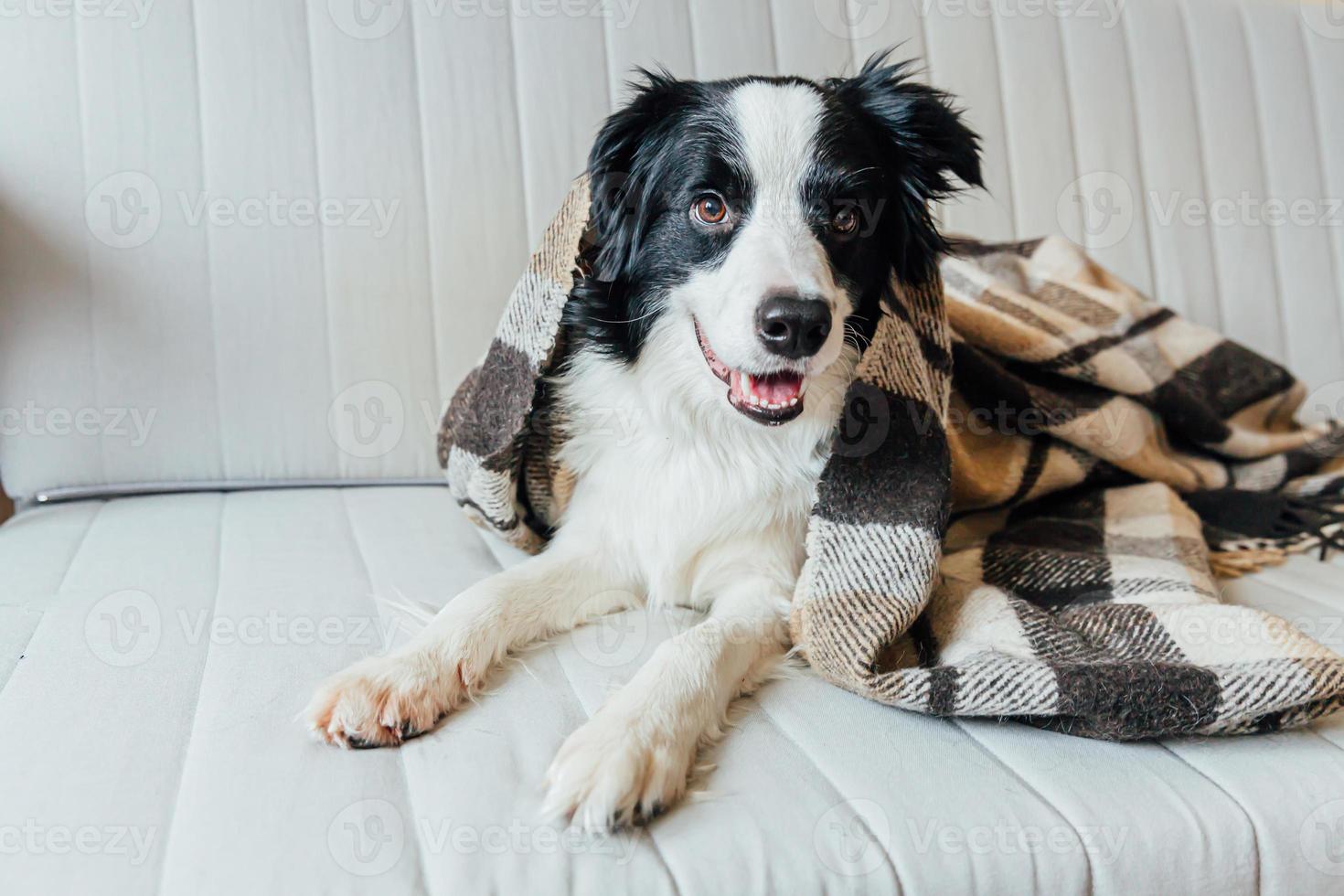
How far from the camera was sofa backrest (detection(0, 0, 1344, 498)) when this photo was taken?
194 cm

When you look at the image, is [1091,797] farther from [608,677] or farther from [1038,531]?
[1038,531]

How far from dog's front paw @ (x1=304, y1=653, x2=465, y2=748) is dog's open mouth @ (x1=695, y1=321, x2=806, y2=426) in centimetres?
50

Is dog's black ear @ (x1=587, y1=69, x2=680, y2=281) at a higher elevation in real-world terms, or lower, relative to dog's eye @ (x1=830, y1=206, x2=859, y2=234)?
higher

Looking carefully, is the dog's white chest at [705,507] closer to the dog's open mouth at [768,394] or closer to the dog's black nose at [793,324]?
the dog's open mouth at [768,394]

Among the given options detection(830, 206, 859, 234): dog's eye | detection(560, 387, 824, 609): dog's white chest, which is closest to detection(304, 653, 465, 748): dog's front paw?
detection(560, 387, 824, 609): dog's white chest

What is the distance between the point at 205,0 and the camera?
6.49 feet

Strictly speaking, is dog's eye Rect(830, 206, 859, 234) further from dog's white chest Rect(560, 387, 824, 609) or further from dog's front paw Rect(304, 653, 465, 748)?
dog's front paw Rect(304, 653, 465, 748)

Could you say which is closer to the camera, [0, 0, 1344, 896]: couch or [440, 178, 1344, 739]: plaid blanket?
[0, 0, 1344, 896]: couch

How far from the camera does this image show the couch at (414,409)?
0.95 metres

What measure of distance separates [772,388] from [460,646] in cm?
51

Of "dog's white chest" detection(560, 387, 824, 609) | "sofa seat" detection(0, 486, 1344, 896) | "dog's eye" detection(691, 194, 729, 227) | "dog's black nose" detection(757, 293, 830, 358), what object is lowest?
"sofa seat" detection(0, 486, 1344, 896)

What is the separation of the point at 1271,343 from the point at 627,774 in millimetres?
2122

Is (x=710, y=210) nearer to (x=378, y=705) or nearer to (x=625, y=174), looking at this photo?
(x=625, y=174)

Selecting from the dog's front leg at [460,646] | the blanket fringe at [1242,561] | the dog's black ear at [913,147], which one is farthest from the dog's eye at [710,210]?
the blanket fringe at [1242,561]
